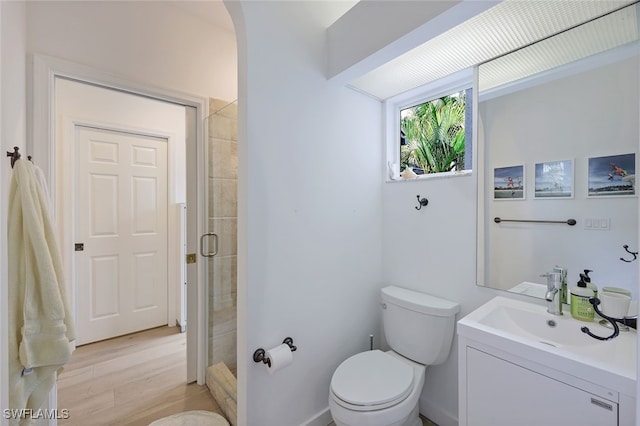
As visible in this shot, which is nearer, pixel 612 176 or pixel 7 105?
pixel 7 105

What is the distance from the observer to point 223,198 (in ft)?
6.58

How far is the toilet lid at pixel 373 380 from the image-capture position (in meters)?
1.24

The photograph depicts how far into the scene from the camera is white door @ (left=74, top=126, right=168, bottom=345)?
258 centimetres

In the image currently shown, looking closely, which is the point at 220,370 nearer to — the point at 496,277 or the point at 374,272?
the point at 374,272

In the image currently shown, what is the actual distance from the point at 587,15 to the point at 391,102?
40.5 inches

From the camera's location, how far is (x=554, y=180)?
1.30 meters

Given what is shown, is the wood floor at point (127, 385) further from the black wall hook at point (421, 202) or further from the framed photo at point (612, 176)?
the framed photo at point (612, 176)

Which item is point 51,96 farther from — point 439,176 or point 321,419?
point 321,419

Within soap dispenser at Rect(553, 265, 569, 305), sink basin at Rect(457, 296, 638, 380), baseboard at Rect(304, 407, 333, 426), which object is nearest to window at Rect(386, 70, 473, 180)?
soap dispenser at Rect(553, 265, 569, 305)

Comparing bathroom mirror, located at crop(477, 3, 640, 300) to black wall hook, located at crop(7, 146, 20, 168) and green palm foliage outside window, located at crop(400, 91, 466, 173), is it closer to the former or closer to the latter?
green palm foliage outside window, located at crop(400, 91, 466, 173)

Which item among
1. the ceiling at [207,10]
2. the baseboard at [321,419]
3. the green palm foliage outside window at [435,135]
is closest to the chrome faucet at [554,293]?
the green palm foliage outside window at [435,135]

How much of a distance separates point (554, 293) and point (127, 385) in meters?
2.74

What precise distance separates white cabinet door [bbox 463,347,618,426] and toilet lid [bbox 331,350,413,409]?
0.31 metres

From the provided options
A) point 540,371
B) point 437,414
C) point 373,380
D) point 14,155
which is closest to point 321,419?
point 373,380
